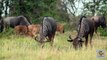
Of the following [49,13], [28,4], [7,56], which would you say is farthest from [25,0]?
[7,56]

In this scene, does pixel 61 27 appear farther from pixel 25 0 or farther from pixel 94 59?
pixel 94 59

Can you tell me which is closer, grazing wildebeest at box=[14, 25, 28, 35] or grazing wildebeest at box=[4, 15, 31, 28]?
grazing wildebeest at box=[14, 25, 28, 35]

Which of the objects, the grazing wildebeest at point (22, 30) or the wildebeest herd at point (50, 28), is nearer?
the wildebeest herd at point (50, 28)

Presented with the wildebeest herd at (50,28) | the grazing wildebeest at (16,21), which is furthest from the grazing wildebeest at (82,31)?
the grazing wildebeest at (16,21)

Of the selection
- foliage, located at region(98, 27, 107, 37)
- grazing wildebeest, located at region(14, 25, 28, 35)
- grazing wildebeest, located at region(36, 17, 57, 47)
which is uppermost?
grazing wildebeest, located at region(36, 17, 57, 47)

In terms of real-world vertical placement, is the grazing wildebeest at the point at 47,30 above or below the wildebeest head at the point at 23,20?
above

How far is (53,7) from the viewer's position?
26.7 meters

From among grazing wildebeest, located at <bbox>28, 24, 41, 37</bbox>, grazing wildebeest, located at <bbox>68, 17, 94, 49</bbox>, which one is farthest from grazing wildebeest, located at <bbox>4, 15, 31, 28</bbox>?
grazing wildebeest, located at <bbox>68, 17, 94, 49</bbox>

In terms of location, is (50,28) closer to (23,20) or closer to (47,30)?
(47,30)

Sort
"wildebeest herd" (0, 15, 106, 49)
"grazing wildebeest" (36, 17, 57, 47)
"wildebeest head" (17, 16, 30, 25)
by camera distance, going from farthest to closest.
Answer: "wildebeest head" (17, 16, 30, 25) < "grazing wildebeest" (36, 17, 57, 47) < "wildebeest herd" (0, 15, 106, 49)

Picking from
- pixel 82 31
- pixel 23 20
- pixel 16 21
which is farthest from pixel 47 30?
pixel 16 21

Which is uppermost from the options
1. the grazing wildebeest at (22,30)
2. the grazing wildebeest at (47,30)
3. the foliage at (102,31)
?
the grazing wildebeest at (47,30)

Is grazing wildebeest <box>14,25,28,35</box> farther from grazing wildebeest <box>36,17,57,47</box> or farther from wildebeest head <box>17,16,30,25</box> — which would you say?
grazing wildebeest <box>36,17,57,47</box>

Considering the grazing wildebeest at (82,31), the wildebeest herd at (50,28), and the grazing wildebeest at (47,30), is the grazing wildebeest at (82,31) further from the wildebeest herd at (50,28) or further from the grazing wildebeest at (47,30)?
the grazing wildebeest at (47,30)
